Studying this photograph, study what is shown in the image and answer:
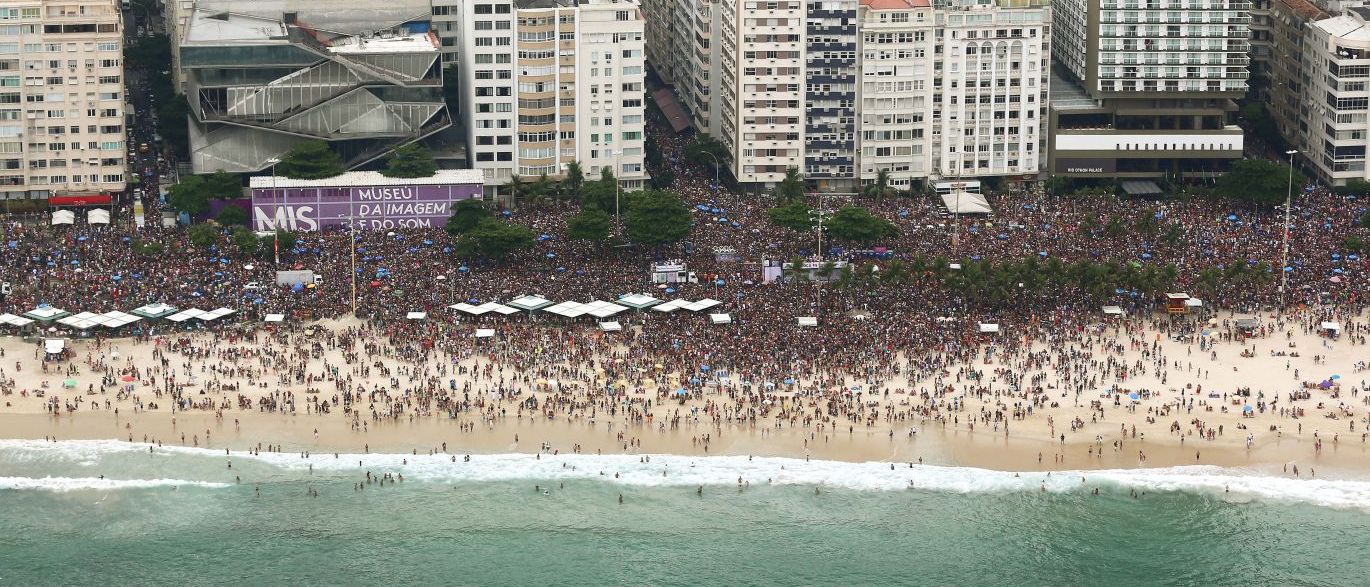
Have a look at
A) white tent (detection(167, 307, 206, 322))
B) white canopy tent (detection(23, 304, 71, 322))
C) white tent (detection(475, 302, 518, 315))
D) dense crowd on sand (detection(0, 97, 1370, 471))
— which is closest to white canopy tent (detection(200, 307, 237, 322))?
white tent (detection(167, 307, 206, 322))

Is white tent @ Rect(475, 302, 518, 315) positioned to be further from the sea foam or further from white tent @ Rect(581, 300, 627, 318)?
the sea foam

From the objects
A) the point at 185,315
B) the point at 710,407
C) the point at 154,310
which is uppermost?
the point at 154,310

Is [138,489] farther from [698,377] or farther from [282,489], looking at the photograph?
[698,377]

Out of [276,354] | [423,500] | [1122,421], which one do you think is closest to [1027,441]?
[1122,421]

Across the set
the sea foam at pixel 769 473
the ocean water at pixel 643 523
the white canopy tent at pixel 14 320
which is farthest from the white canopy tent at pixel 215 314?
the sea foam at pixel 769 473

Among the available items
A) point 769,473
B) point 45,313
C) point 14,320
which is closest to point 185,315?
point 45,313

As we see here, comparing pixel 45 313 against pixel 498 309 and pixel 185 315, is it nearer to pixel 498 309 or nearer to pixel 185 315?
pixel 185 315
